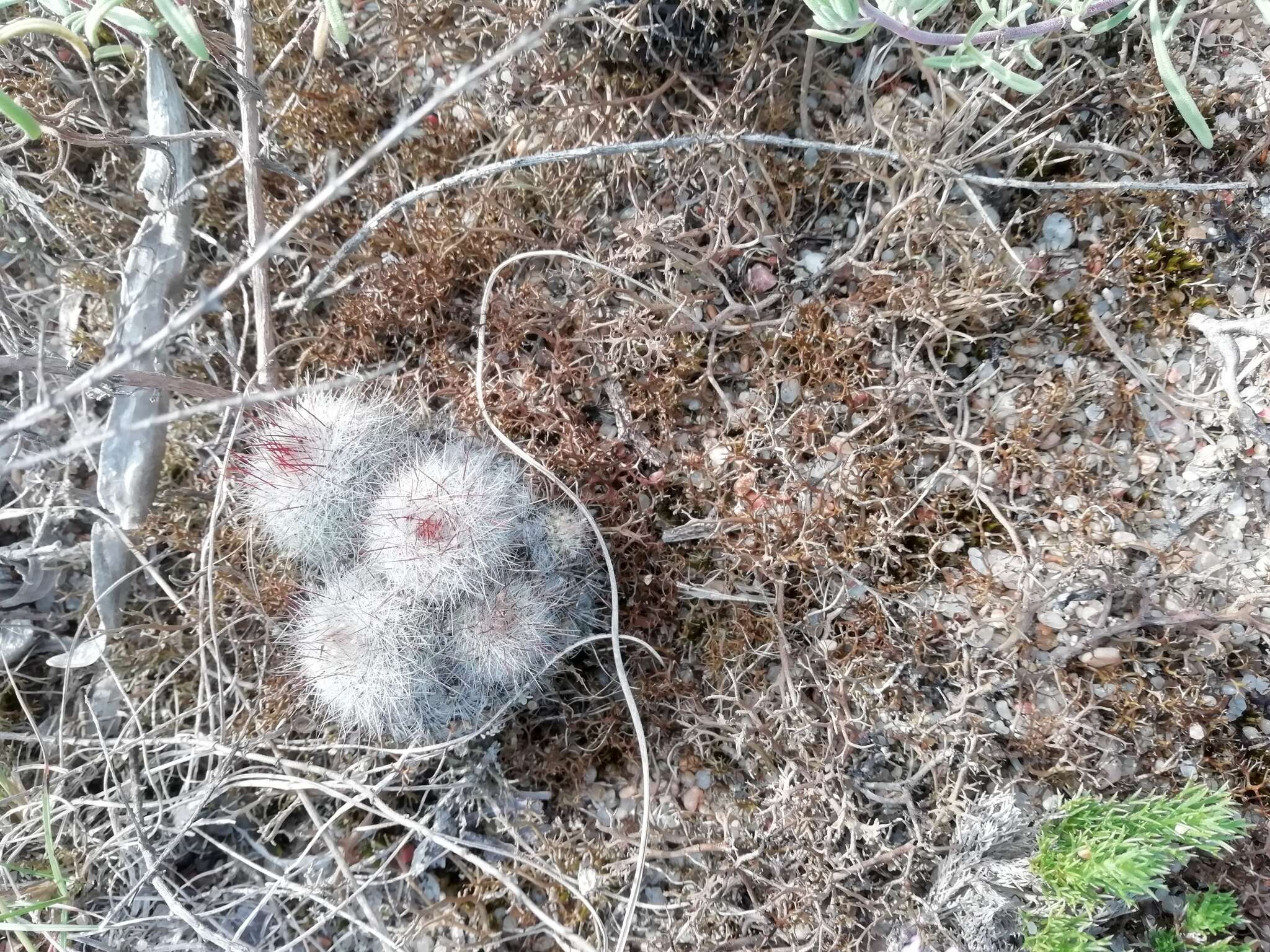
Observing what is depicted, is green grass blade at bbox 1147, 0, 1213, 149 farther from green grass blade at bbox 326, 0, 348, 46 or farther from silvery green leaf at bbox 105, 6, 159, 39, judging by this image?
silvery green leaf at bbox 105, 6, 159, 39

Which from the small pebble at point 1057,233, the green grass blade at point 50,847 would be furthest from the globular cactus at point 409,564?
the small pebble at point 1057,233

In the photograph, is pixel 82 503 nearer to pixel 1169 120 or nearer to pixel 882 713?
pixel 882 713

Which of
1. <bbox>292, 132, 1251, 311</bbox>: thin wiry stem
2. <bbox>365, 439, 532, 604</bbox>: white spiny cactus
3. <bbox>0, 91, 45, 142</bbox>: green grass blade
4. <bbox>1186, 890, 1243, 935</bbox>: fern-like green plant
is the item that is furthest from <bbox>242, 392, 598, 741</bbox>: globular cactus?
<bbox>1186, 890, 1243, 935</bbox>: fern-like green plant

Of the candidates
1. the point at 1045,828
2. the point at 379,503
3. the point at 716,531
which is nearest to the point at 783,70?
the point at 716,531

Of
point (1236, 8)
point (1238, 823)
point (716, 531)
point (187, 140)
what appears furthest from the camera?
point (187, 140)

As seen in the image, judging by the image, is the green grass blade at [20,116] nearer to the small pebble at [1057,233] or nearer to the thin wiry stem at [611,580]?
the thin wiry stem at [611,580]

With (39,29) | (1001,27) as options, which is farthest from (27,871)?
(1001,27)

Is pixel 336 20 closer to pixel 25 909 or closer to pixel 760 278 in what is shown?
pixel 760 278
